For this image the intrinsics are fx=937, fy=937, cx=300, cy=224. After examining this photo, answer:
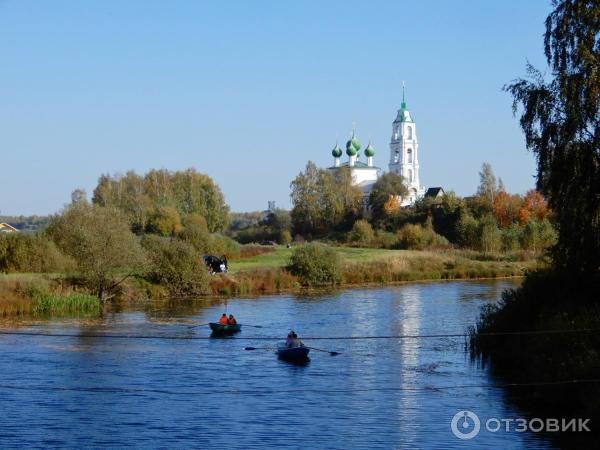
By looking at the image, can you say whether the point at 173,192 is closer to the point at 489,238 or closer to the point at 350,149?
the point at 489,238

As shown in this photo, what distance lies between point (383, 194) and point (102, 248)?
87929 mm

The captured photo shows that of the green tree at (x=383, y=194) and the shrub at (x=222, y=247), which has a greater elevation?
the green tree at (x=383, y=194)

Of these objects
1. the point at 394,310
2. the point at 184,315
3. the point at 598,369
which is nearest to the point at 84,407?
the point at 598,369

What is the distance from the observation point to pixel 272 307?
200 feet

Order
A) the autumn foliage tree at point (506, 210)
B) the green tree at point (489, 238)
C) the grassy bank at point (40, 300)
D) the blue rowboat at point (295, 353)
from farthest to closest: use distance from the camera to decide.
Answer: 1. the autumn foliage tree at point (506, 210)
2. the green tree at point (489, 238)
3. the grassy bank at point (40, 300)
4. the blue rowboat at point (295, 353)

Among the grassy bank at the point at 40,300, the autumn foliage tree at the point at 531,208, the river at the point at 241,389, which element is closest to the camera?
the river at the point at 241,389

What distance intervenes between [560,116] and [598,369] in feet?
35.1

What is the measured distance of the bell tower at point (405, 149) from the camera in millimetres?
183875

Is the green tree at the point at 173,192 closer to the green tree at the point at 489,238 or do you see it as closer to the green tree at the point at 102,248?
the green tree at the point at 489,238

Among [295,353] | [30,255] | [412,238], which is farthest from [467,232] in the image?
[295,353]

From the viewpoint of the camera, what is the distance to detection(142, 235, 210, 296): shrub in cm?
6719

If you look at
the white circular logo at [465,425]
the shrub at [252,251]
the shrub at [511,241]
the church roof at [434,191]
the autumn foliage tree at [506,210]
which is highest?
the church roof at [434,191]

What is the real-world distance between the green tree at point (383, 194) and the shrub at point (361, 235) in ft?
45.7

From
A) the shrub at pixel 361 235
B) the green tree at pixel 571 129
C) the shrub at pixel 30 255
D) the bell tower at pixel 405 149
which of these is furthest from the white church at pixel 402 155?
the green tree at pixel 571 129
